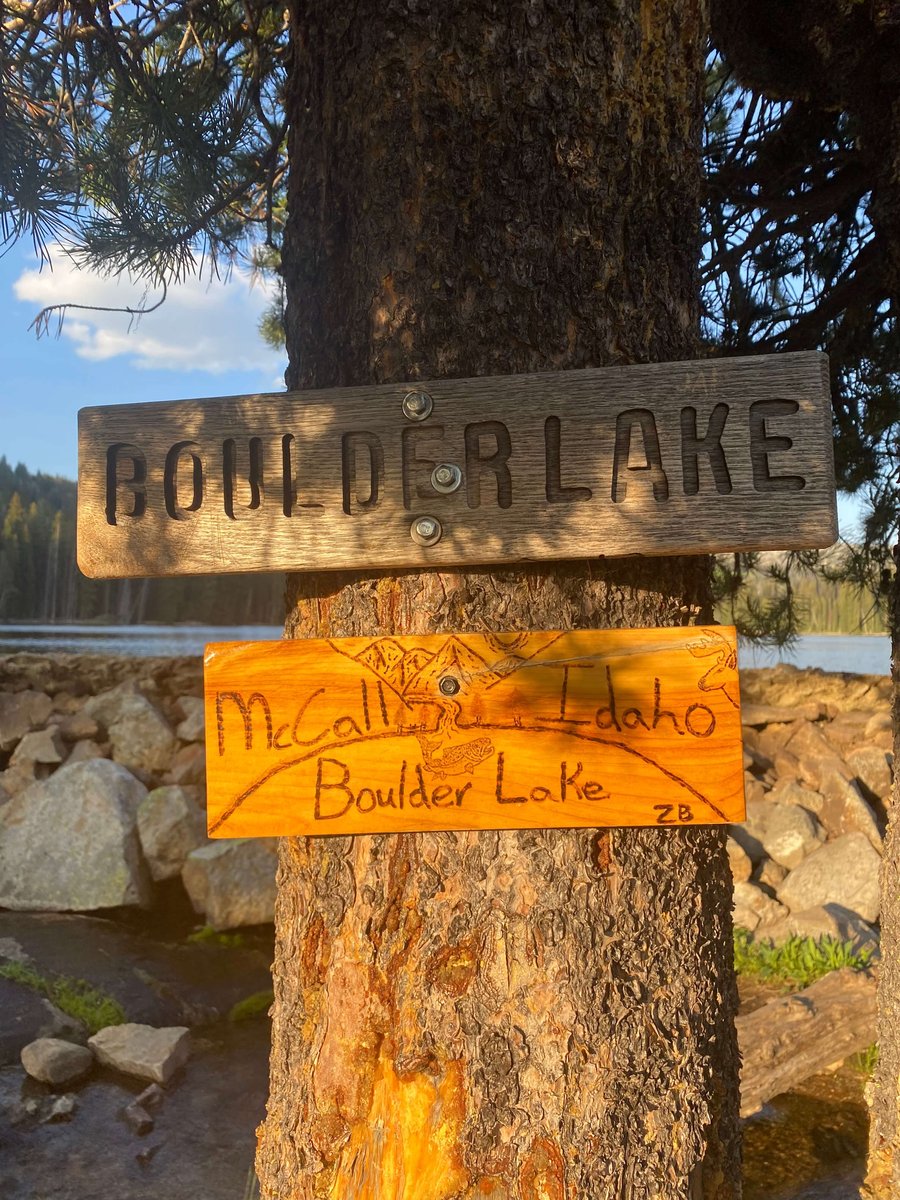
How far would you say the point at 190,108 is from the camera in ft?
10.5

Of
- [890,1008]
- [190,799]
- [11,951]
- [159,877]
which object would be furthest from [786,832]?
[11,951]

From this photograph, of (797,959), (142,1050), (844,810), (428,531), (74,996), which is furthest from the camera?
(844,810)

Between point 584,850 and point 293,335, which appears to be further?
point 293,335

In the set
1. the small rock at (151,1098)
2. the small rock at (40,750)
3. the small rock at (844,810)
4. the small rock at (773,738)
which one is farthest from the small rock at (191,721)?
the small rock at (844,810)

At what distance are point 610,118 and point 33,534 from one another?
5.98m

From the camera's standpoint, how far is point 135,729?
6148 millimetres

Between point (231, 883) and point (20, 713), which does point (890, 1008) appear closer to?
point (231, 883)

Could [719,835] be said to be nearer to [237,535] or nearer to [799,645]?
[237,535]

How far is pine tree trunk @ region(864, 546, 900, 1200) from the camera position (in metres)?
2.41

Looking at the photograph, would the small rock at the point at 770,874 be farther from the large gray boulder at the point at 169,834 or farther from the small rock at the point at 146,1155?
the small rock at the point at 146,1155

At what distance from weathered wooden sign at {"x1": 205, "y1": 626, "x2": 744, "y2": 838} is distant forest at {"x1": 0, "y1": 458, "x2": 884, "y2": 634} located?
4539 mm

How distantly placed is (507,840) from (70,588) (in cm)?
618

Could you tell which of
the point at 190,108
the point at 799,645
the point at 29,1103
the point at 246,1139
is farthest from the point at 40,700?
the point at 799,645

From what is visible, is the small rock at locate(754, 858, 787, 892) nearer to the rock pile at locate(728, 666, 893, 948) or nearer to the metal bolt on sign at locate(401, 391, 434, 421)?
the rock pile at locate(728, 666, 893, 948)
